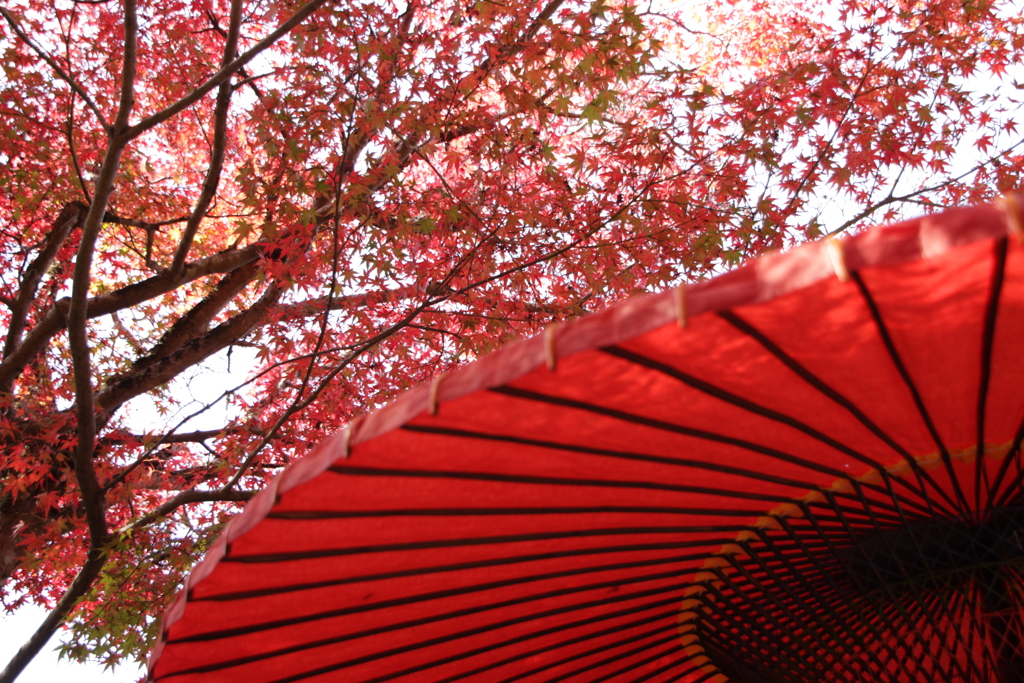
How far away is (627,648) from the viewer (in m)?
1.77

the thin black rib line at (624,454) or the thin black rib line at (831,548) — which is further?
the thin black rib line at (831,548)

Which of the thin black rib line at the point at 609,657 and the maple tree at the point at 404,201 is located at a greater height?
the maple tree at the point at 404,201

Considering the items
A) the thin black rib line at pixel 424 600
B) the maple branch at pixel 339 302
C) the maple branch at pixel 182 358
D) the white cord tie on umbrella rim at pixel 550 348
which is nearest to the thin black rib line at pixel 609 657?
the thin black rib line at pixel 424 600

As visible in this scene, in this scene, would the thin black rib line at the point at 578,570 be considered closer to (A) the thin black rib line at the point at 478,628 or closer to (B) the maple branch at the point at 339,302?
(A) the thin black rib line at the point at 478,628

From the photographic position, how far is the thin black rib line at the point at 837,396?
2.89ft

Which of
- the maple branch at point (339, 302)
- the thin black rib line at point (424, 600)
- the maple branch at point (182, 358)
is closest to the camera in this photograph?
the thin black rib line at point (424, 600)

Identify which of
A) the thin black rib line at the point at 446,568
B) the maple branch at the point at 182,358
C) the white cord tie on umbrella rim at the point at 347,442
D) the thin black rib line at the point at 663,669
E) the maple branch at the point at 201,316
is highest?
the maple branch at the point at 201,316

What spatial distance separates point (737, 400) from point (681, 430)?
0.10 m

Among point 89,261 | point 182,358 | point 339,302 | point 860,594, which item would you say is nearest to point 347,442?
point 860,594

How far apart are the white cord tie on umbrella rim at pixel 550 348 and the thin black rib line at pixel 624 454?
0.67 feet

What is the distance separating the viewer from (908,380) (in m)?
1.04

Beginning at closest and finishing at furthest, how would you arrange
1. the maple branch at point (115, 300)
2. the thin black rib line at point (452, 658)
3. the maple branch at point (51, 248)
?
1. the thin black rib line at point (452, 658)
2. the maple branch at point (115, 300)
3. the maple branch at point (51, 248)

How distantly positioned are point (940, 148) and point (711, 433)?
4701mm

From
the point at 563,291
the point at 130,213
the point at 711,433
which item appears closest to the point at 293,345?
the point at 563,291
